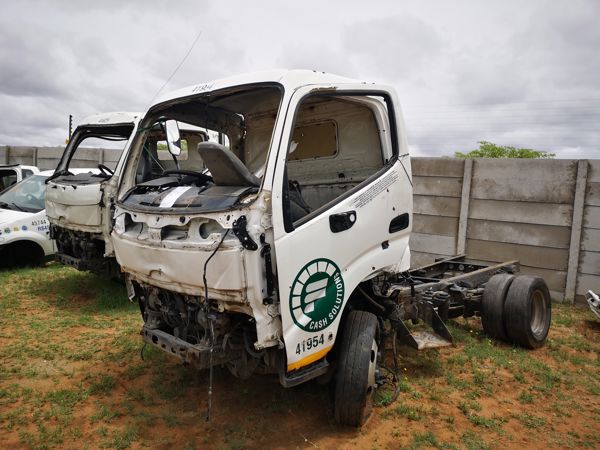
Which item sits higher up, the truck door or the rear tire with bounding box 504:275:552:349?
the truck door

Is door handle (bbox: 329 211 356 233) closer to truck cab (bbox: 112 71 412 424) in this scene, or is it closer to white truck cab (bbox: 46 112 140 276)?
truck cab (bbox: 112 71 412 424)

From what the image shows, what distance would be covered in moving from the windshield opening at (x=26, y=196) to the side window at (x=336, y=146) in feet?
20.1

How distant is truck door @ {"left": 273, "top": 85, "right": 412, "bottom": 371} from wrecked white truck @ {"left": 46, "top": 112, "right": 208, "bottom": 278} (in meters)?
2.19

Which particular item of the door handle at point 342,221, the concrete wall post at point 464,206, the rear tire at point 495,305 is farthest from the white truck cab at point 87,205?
the concrete wall post at point 464,206

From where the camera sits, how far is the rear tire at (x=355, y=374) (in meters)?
3.35

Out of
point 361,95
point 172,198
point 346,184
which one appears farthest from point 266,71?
point 346,184

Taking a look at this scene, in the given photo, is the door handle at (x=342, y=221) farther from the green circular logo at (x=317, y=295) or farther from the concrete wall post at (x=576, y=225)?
the concrete wall post at (x=576, y=225)

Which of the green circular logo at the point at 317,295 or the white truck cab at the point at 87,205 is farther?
the white truck cab at the point at 87,205

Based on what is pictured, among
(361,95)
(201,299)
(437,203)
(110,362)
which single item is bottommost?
(110,362)

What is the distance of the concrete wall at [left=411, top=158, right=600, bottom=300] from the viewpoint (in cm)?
692

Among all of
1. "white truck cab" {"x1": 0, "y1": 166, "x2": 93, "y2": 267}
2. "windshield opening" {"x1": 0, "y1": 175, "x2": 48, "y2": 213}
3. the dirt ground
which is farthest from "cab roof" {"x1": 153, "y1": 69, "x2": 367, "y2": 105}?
"windshield opening" {"x1": 0, "y1": 175, "x2": 48, "y2": 213}

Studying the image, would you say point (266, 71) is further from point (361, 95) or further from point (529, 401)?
point (529, 401)

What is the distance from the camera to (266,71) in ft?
10.8

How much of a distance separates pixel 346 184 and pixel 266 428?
7.48 feet
